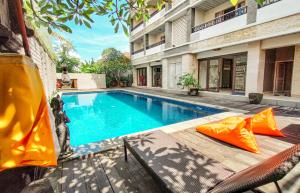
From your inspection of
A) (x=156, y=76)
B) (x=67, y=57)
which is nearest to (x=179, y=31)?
(x=156, y=76)

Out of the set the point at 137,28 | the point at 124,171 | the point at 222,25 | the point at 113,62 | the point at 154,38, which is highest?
the point at 137,28

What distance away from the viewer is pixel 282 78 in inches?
396

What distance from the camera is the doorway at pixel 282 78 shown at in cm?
985

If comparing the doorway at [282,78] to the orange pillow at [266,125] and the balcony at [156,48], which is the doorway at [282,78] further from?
the balcony at [156,48]

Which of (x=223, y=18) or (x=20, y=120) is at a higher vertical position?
(x=223, y=18)

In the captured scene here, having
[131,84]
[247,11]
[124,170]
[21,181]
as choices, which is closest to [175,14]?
[247,11]

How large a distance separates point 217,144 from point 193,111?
16.9 feet

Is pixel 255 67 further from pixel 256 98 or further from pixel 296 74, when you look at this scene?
pixel 296 74

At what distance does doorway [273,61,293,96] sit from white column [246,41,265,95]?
240cm

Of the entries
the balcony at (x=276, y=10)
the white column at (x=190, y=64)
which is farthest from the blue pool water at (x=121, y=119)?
the balcony at (x=276, y=10)

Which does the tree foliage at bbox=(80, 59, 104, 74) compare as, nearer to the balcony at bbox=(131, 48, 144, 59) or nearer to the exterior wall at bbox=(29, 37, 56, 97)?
the balcony at bbox=(131, 48, 144, 59)

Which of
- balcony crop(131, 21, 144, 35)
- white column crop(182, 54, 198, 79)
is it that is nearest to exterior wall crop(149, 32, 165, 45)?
balcony crop(131, 21, 144, 35)

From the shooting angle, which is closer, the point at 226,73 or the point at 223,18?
the point at 223,18

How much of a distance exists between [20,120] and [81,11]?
1.76 metres
